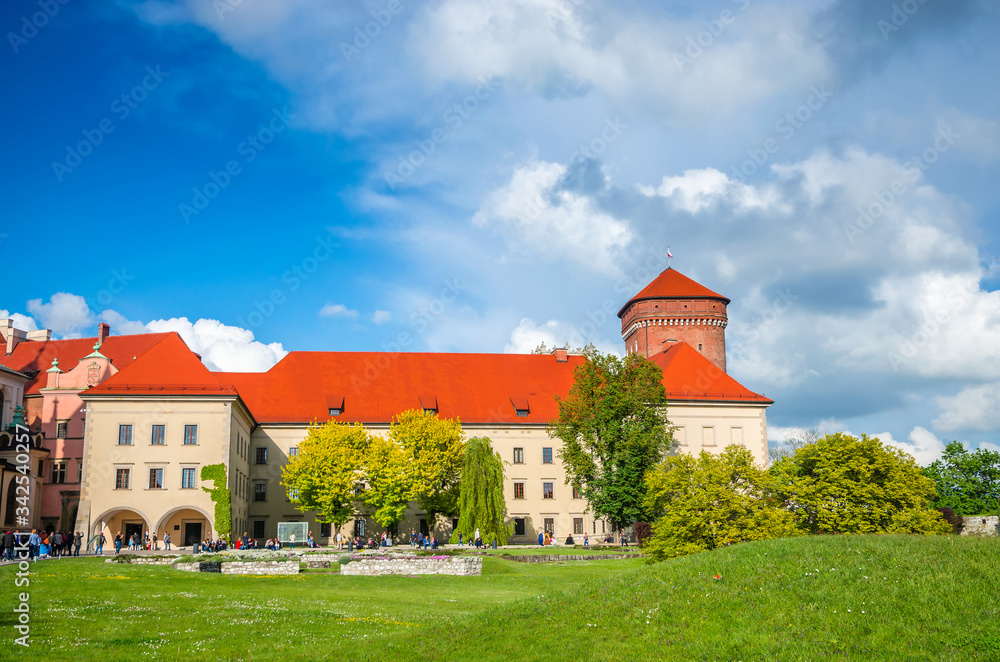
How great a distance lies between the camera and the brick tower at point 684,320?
7269cm

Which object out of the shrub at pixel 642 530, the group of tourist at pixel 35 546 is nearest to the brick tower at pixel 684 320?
the shrub at pixel 642 530

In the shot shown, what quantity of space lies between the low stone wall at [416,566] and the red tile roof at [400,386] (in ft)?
89.1

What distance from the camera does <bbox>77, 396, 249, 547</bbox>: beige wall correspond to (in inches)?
1810

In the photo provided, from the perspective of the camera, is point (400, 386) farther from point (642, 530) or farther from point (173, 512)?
point (642, 530)

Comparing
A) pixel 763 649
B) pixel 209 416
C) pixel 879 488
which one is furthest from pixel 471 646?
pixel 209 416

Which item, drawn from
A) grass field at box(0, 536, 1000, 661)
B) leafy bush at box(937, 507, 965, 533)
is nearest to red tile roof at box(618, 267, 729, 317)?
leafy bush at box(937, 507, 965, 533)

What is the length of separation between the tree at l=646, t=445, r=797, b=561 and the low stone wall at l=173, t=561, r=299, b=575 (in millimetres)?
14513

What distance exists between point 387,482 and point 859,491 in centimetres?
2911

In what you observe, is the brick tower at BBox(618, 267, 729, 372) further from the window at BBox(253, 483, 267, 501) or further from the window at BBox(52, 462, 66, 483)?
the window at BBox(52, 462, 66, 483)

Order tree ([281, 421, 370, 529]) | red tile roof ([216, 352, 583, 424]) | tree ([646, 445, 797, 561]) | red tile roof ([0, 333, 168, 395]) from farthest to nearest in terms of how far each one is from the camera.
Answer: red tile roof ([0, 333, 168, 395]), red tile roof ([216, 352, 583, 424]), tree ([281, 421, 370, 529]), tree ([646, 445, 797, 561])

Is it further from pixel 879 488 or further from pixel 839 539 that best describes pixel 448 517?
pixel 839 539

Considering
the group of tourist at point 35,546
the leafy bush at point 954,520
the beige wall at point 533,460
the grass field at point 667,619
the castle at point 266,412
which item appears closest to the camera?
the grass field at point 667,619

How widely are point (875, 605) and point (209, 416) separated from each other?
41585 millimetres

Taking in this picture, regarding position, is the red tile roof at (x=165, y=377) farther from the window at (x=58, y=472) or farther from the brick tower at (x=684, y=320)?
the brick tower at (x=684, y=320)
